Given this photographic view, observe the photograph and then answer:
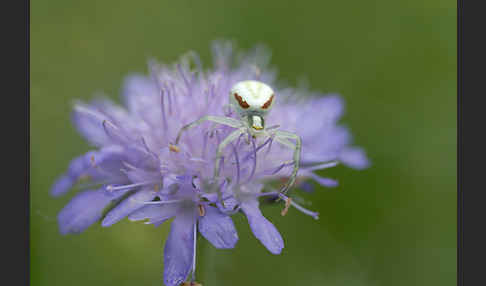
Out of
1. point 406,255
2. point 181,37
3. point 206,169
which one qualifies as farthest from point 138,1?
point 406,255

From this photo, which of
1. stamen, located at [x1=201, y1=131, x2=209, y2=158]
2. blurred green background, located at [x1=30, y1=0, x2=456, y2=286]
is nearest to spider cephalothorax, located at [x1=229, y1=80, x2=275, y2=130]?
stamen, located at [x1=201, y1=131, x2=209, y2=158]

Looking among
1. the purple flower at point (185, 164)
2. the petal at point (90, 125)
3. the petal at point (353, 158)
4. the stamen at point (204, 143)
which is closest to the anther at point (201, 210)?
the purple flower at point (185, 164)

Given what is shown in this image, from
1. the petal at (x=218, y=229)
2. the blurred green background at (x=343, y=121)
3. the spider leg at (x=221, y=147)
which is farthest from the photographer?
the blurred green background at (x=343, y=121)

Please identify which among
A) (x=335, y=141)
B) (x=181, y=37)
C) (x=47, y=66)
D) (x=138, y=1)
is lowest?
(x=335, y=141)

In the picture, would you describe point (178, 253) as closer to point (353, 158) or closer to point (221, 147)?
point (221, 147)

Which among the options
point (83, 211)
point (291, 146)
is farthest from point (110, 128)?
point (291, 146)

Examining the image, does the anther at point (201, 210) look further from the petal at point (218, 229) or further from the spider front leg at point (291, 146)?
the spider front leg at point (291, 146)

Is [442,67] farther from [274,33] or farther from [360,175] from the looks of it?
[274,33]
